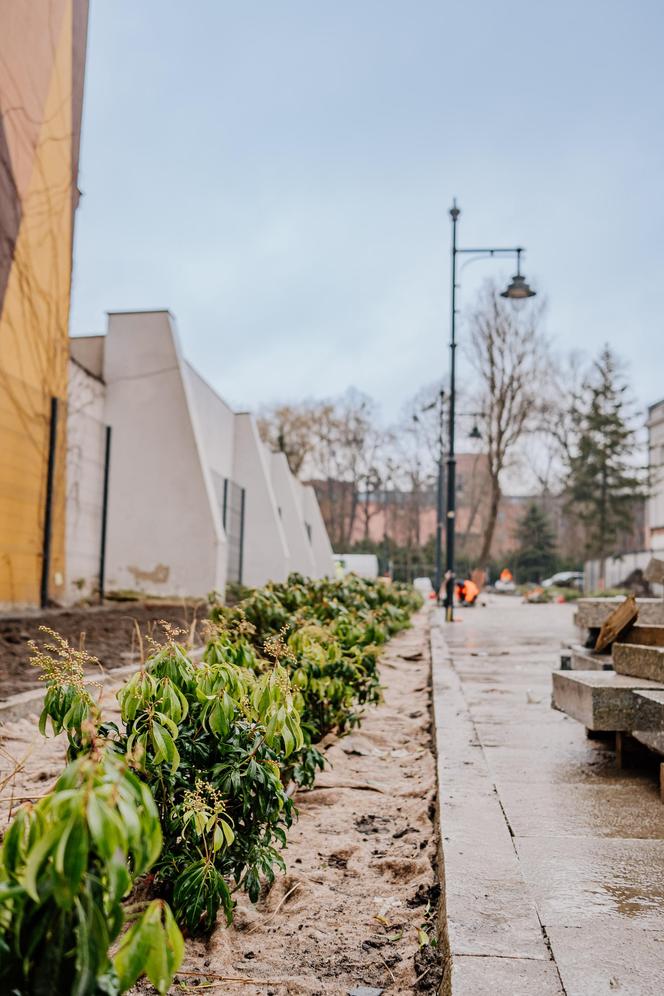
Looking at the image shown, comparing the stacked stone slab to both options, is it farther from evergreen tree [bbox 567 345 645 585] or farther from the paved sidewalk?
evergreen tree [bbox 567 345 645 585]

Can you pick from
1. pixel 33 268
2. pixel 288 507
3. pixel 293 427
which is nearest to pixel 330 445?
pixel 293 427

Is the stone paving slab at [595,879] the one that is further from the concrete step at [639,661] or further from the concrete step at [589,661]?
the concrete step at [589,661]

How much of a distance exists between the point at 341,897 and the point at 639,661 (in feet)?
6.84

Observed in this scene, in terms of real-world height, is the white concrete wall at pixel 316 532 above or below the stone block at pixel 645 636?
above

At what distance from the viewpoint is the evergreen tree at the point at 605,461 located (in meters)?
40.8

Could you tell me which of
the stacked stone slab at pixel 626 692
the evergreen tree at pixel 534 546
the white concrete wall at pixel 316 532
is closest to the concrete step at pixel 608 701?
the stacked stone slab at pixel 626 692

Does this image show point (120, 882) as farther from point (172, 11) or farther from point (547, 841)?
point (172, 11)

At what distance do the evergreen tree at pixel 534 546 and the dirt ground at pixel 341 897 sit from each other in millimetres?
55969

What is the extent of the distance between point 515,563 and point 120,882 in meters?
62.1

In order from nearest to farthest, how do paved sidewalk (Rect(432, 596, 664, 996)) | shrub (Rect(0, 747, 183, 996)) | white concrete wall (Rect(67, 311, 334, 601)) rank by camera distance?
shrub (Rect(0, 747, 183, 996)) → paved sidewalk (Rect(432, 596, 664, 996)) → white concrete wall (Rect(67, 311, 334, 601))

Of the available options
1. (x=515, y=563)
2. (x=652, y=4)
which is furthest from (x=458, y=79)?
(x=515, y=563)

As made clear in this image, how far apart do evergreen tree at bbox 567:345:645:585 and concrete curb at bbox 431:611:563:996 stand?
38956 mm

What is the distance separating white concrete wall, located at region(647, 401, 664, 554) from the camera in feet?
134

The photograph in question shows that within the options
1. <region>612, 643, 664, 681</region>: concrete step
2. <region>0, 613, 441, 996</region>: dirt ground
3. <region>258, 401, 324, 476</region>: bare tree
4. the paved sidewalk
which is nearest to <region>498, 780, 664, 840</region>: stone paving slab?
the paved sidewalk
